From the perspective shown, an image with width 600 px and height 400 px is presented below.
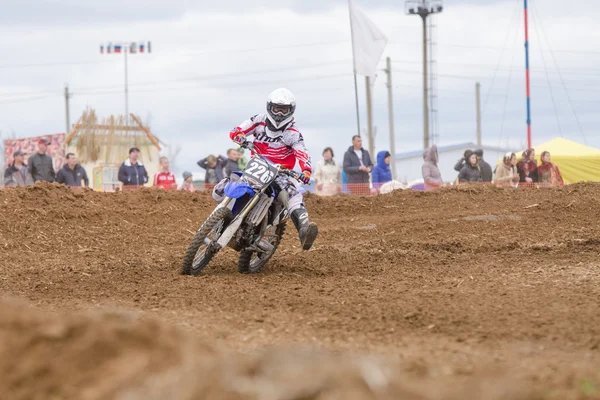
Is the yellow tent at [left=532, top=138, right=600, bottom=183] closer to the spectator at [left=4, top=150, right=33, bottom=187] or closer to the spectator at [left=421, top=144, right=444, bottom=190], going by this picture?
the spectator at [left=421, top=144, right=444, bottom=190]

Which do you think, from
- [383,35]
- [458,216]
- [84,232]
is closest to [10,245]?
[84,232]

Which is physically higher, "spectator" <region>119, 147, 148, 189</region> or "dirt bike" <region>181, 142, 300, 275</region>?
"spectator" <region>119, 147, 148, 189</region>

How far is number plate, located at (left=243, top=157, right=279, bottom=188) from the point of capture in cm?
1037

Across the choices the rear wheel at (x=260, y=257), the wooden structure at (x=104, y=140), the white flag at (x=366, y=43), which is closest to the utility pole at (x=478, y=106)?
the wooden structure at (x=104, y=140)

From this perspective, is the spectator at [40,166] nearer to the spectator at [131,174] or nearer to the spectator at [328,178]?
the spectator at [131,174]

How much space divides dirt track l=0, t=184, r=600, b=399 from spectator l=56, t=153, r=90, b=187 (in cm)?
301

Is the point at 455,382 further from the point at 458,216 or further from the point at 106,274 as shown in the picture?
the point at 458,216

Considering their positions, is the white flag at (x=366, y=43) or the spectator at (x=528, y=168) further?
the white flag at (x=366, y=43)

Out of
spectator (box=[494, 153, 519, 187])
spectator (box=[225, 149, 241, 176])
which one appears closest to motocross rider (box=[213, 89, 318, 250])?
spectator (box=[225, 149, 241, 176])

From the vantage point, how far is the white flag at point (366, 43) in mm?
24188

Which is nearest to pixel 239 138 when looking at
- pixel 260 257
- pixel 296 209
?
pixel 296 209

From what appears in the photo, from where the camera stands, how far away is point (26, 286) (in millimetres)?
10188

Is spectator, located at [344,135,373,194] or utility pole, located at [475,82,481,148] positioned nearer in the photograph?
spectator, located at [344,135,373,194]

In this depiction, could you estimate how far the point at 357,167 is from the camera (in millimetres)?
21156
